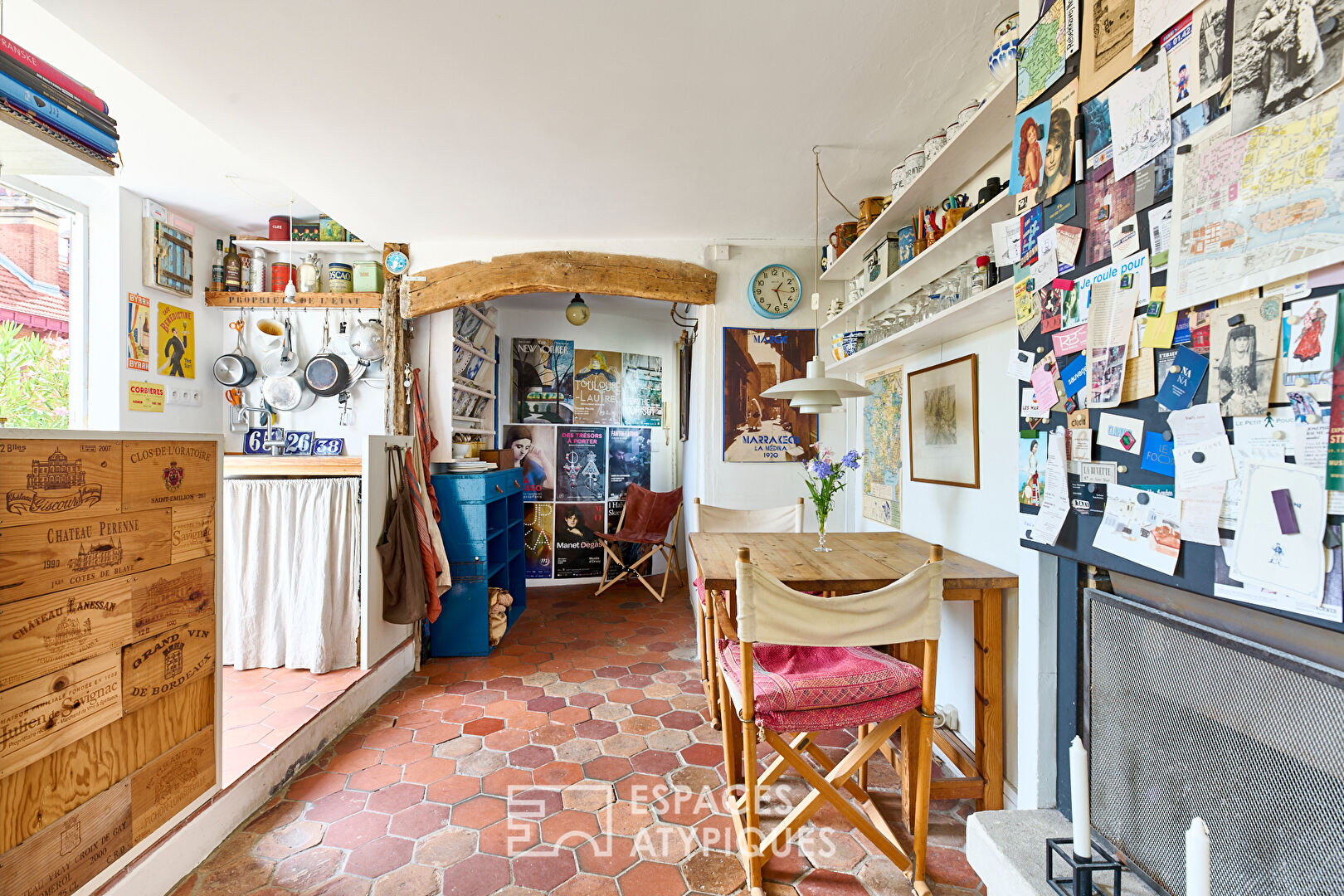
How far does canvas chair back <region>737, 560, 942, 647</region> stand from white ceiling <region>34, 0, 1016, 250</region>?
1645mm

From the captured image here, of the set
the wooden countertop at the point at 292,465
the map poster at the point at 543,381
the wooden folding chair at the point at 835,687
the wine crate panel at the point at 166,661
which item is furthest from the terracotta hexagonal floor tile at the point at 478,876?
the map poster at the point at 543,381

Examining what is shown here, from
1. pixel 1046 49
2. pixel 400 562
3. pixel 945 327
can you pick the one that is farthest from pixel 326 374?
pixel 1046 49

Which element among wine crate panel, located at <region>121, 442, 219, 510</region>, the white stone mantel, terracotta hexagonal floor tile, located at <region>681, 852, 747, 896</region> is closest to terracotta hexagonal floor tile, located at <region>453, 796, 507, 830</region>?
terracotta hexagonal floor tile, located at <region>681, 852, 747, 896</region>

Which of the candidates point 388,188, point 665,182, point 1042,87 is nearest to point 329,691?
point 388,188

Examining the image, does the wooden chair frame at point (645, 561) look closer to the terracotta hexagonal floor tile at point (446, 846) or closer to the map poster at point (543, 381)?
the map poster at point (543, 381)

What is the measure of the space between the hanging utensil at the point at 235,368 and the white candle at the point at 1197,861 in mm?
4598

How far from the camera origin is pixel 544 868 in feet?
5.58

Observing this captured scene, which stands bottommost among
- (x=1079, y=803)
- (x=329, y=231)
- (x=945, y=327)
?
(x=1079, y=803)

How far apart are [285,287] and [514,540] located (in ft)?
7.56

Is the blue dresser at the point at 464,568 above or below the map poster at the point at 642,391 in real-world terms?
below

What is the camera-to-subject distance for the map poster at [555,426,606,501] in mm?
5191

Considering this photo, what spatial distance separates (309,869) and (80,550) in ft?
3.77

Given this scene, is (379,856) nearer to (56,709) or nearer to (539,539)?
(56,709)

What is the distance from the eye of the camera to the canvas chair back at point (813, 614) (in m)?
1.49
